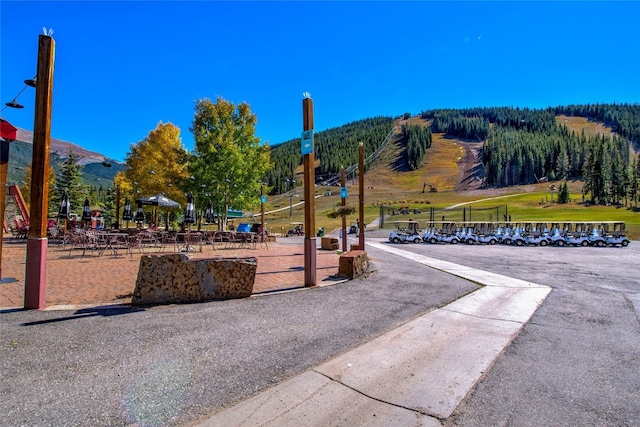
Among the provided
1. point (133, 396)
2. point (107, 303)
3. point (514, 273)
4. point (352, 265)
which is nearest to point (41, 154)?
point (107, 303)

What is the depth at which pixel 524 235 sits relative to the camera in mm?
26219

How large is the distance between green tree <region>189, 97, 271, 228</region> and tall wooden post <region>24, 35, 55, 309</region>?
17.0 metres

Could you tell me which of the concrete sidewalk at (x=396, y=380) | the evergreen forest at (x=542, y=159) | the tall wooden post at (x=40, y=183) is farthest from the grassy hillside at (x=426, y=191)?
the concrete sidewalk at (x=396, y=380)

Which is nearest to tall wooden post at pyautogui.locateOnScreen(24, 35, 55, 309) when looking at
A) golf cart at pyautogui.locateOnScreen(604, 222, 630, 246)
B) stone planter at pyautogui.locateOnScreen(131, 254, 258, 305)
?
stone planter at pyautogui.locateOnScreen(131, 254, 258, 305)

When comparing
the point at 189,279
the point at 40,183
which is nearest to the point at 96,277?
the point at 40,183

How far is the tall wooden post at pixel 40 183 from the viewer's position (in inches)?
252

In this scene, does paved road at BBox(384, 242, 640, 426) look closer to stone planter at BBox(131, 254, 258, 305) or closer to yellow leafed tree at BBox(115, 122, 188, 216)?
stone planter at BBox(131, 254, 258, 305)

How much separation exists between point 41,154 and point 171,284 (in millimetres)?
3248

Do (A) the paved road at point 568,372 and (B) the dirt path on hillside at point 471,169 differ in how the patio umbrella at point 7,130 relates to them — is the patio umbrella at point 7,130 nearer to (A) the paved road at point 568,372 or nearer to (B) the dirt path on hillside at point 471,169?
(A) the paved road at point 568,372

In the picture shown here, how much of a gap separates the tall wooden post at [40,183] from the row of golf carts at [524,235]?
2539 cm

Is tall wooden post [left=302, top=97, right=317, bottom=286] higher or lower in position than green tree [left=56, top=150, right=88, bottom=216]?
lower

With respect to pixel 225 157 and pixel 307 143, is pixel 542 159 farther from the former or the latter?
pixel 307 143

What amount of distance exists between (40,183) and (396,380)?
6.77 meters

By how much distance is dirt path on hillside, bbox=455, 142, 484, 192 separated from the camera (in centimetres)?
12714
